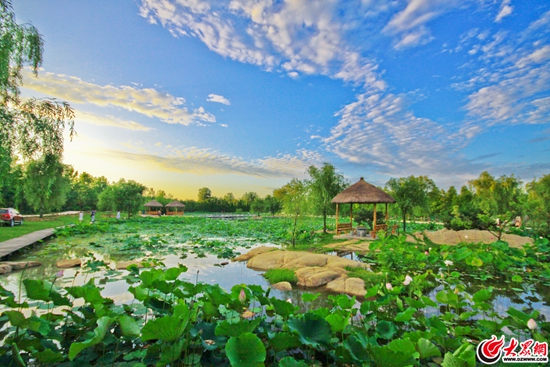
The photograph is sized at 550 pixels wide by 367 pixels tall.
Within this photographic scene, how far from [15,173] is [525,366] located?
1247cm

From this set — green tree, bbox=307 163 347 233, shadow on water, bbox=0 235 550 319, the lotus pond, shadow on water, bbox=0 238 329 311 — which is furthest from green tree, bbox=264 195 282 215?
the lotus pond

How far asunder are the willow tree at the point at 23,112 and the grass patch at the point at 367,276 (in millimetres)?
8922

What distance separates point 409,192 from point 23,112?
18879 millimetres

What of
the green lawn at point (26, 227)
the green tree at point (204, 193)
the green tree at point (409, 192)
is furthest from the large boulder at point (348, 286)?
the green tree at point (204, 193)

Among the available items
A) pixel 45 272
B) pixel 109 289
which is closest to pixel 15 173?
pixel 45 272

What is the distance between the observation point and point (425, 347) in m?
1.64

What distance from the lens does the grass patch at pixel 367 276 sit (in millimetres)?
5084

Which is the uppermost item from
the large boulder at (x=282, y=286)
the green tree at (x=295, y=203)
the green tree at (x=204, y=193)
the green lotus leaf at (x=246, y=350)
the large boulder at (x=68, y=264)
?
the green tree at (x=204, y=193)

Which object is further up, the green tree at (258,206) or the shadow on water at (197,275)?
the green tree at (258,206)

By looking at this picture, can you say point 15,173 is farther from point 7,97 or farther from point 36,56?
point 36,56

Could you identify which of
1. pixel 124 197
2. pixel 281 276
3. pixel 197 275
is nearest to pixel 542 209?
pixel 281 276

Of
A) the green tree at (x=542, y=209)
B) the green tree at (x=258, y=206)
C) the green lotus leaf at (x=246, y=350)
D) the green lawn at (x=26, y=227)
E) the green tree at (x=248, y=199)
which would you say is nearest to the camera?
the green lotus leaf at (x=246, y=350)

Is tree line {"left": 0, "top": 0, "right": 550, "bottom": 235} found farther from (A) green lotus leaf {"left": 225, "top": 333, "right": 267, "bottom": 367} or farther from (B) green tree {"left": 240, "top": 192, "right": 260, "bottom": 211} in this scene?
(B) green tree {"left": 240, "top": 192, "right": 260, "bottom": 211}

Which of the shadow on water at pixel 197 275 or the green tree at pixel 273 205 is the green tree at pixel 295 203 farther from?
the green tree at pixel 273 205
